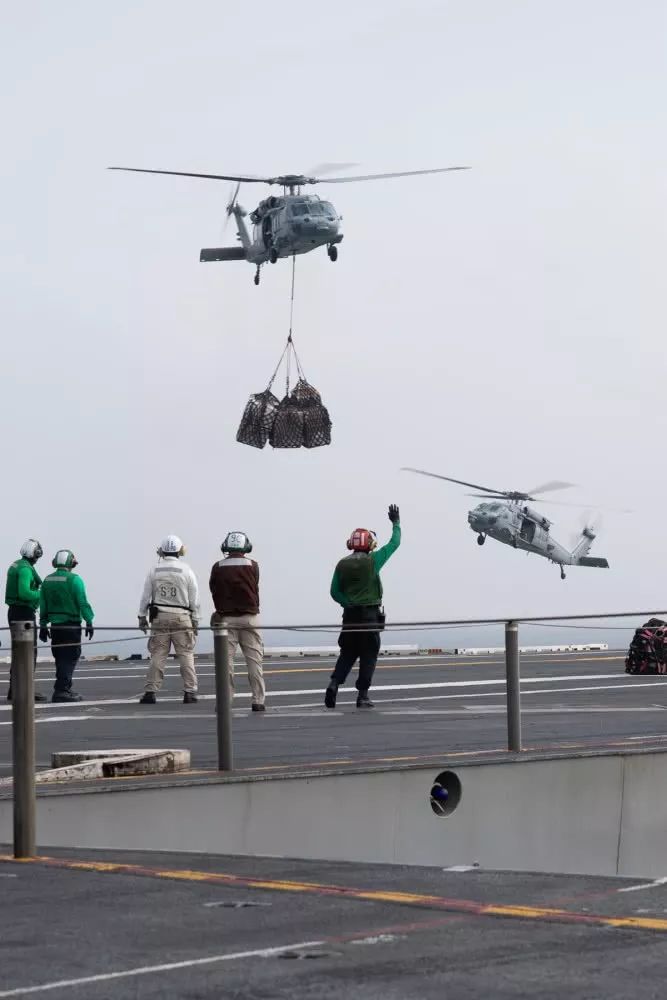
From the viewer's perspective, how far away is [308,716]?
17297 millimetres

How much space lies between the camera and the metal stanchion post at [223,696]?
11812 millimetres

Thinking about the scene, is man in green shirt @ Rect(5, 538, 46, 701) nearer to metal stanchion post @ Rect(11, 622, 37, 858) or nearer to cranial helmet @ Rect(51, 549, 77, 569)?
cranial helmet @ Rect(51, 549, 77, 569)

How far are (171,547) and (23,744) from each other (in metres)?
12.6

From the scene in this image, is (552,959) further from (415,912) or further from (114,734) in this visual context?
(114,734)

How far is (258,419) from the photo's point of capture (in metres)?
54.6

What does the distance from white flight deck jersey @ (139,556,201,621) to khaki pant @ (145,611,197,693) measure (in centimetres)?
11

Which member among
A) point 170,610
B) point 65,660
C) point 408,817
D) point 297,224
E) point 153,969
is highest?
point 297,224

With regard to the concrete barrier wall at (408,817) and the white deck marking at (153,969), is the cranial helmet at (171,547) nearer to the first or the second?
the concrete barrier wall at (408,817)

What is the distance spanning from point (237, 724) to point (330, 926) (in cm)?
1049

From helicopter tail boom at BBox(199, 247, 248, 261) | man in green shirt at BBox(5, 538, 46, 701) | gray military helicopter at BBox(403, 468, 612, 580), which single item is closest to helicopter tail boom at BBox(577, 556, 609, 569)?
gray military helicopter at BBox(403, 468, 612, 580)

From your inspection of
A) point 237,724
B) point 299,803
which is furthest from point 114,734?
point 299,803

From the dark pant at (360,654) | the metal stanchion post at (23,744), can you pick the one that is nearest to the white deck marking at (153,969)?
the metal stanchion post at (23,744)

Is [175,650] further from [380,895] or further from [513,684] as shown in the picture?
[380,895]

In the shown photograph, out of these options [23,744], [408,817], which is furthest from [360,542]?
[23,744]
